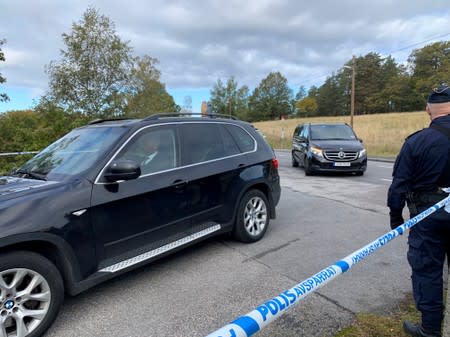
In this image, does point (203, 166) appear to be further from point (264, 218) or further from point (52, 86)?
point (52, 86)

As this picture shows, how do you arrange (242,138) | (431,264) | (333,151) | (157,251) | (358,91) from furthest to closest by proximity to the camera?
(358,91)
(333,151)
(242,138)
(157,251)
(431,264)

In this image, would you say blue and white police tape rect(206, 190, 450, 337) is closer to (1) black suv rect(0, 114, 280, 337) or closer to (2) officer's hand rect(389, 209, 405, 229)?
(2) officer's hand rect(389, 209, 405, 229)

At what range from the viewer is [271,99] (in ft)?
323

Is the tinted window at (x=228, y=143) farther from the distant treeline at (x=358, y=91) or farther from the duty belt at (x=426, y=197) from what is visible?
the distant treeline at (x=358, y=91)

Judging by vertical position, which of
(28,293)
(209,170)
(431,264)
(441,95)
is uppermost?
(441,95)

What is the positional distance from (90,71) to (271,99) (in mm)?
90360

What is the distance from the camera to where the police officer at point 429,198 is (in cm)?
223

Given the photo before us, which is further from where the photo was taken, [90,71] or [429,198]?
[90,71]

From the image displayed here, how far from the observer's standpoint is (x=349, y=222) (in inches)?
215

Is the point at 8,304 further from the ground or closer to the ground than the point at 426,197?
closer to the ground

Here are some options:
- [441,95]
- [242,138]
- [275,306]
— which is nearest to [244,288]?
[275,306]

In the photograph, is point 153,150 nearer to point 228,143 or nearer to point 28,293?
point 228,143

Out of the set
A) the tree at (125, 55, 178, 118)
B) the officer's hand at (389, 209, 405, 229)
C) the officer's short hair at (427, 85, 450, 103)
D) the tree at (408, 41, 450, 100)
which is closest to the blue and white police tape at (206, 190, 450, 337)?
the officer's hand at (389, 209, 405, 229)

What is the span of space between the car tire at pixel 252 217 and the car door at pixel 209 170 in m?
0.24
